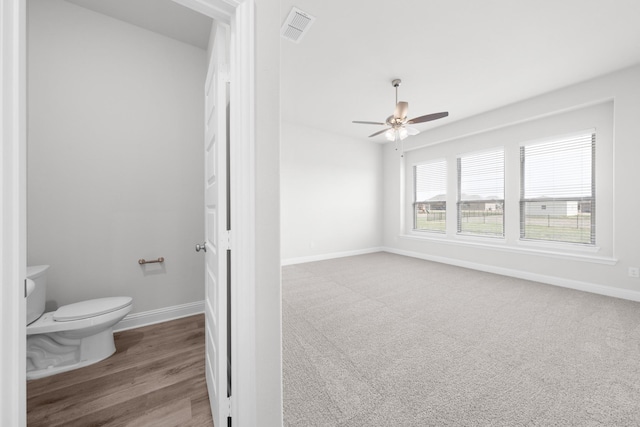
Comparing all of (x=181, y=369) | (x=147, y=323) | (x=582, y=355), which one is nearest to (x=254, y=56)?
(x=181, y=369)

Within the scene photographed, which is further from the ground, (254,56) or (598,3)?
(598,3)

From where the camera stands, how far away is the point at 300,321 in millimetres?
2471

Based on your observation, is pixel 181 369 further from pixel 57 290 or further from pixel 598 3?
pixel 598 3

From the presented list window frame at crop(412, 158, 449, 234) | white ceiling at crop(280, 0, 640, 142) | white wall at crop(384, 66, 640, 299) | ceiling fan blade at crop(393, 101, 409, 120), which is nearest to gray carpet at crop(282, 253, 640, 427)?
white wall at crop(384, 66, 640, 299)

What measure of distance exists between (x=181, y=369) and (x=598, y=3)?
4.49 metres

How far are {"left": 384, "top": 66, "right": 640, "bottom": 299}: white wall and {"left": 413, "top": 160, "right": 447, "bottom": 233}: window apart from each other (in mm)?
603

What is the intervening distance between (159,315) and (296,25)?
3141 millimetres

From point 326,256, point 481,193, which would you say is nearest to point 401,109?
point 481,193

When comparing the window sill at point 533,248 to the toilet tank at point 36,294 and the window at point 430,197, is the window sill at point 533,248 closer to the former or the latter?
the window at point 430,197

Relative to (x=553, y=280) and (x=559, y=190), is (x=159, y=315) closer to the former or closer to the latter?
(x=553, y=280)

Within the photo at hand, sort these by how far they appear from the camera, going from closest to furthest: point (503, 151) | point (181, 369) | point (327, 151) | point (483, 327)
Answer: point (181, 369) < point (483, 327) < point (503, 151) < point (327, 151)

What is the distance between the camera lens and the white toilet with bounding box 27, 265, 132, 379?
1.64 m

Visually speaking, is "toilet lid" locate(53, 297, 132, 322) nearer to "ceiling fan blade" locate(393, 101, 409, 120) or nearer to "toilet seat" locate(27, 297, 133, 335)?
"toilet seat" locate(27, 297, 133, 335)

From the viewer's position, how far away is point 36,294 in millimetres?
1710
